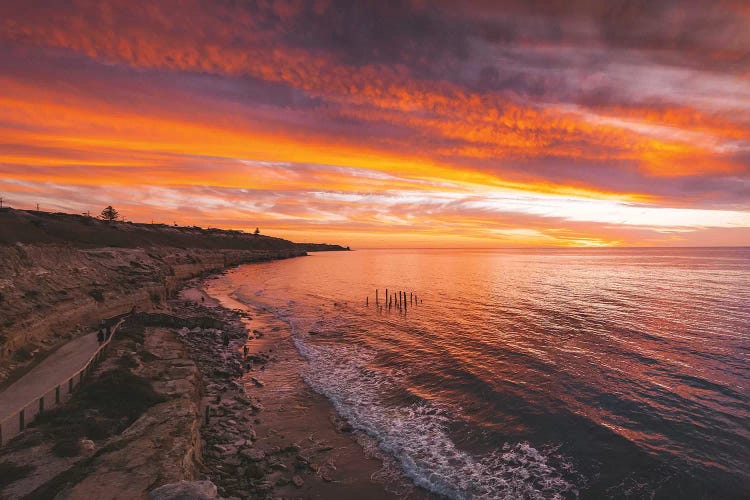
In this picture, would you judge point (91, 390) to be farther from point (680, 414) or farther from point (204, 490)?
point (680, 414)

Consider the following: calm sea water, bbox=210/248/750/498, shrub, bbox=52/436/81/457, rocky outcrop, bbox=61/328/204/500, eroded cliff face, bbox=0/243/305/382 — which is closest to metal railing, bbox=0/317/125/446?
shrub, bbox=52/436/81/457

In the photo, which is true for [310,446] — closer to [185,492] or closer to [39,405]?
[185,492]

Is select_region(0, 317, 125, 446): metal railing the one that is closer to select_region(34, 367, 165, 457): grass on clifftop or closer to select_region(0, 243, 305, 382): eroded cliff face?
select_region(34, 367, 165, 457): grass on clifftop

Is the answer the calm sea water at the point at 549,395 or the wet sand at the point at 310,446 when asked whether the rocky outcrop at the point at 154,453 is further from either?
the calm sea water at the point at 549,395

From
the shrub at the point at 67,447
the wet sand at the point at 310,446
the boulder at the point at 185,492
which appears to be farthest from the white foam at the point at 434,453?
the shrub at the point at 67,447

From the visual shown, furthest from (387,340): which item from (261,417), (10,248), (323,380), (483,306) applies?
(10,248)

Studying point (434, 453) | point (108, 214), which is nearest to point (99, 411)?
point (434, 453)

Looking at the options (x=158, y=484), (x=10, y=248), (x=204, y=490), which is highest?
(x=10, y=248)
